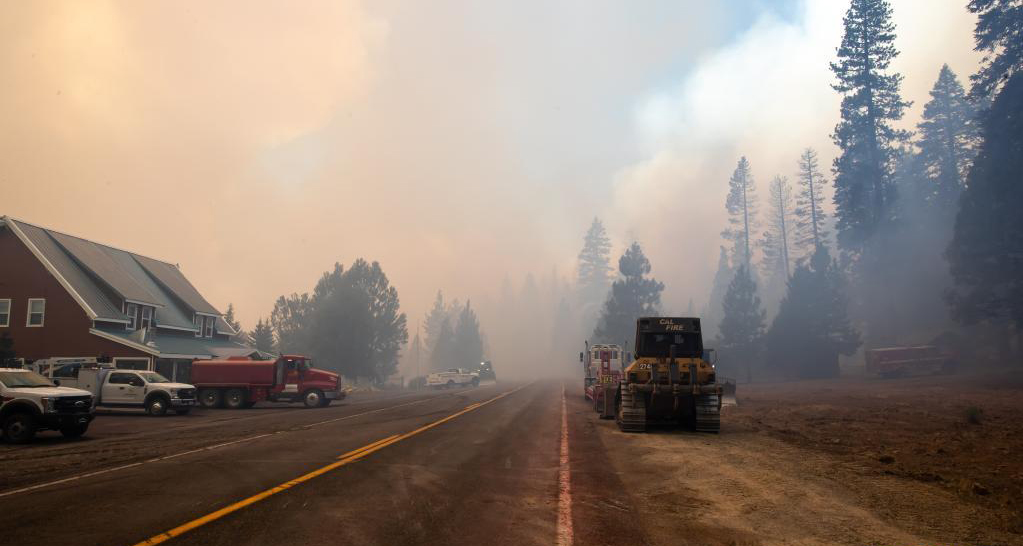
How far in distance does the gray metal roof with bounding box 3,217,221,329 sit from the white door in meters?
10.8

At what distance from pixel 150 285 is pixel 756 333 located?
52.3 m

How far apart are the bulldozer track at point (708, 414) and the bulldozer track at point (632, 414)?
5.20 ft

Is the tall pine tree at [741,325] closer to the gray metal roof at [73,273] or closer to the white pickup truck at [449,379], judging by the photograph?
the white pickup truck at [449,379]

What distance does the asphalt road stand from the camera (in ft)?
23.1

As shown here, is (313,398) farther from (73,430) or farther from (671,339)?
(671,339)

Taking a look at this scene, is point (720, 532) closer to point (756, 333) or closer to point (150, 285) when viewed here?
point (150, 285)

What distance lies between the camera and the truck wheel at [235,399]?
3316 centimetres

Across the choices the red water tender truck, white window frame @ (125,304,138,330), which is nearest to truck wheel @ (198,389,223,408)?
the red water tender truck

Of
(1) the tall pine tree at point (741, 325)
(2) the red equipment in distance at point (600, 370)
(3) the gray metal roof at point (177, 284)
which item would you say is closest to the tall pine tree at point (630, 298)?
(1) the tall pine tree at point (741, 325)

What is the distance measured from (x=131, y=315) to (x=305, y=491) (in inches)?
1469

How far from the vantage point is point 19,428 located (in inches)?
653

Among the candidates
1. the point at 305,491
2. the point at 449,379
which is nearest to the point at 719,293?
the point at 449,379

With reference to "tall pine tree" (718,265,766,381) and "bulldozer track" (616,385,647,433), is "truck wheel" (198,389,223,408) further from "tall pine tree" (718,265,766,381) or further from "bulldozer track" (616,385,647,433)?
"tall pine tree" (718,265,766,381)

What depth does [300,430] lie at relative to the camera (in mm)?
19000
